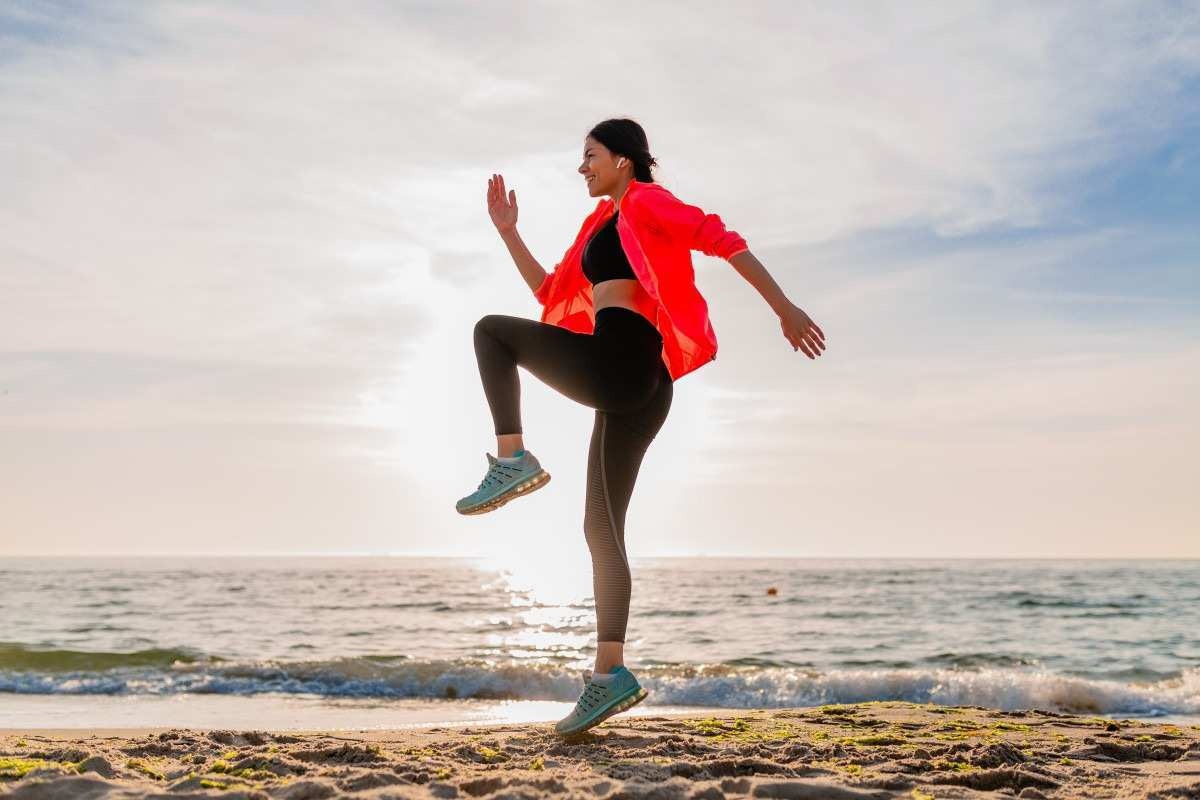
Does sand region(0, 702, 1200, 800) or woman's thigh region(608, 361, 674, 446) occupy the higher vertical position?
woman's thigh region(608, 361, 674, 446)

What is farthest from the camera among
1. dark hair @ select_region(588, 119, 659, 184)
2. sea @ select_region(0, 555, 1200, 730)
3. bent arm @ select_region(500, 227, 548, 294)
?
sea @ select_region(0, 555, 1200, 730)

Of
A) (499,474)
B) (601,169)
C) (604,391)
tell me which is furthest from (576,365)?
(601,169)

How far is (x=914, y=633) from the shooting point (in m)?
18.2

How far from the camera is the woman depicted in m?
3.87

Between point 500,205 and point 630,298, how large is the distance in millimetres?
1052

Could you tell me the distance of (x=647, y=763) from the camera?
3748 millimetres

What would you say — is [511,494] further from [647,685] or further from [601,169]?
[647,685]

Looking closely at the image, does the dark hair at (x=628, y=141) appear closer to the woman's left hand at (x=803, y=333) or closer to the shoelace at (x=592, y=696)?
the woman's left hand at (x=803, y=333)

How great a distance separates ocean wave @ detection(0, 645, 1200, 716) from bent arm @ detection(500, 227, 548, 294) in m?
6.50

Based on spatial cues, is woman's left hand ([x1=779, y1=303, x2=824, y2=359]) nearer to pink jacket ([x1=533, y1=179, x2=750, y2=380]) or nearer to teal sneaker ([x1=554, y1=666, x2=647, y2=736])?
pink jacket ([x1=533, y1=179, x2=750, y2=380])

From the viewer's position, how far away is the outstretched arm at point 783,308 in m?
3.67

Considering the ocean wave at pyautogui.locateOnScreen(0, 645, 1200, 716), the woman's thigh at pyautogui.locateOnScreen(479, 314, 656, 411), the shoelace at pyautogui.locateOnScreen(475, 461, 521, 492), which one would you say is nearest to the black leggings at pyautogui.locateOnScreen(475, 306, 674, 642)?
the woman's thigh at pyautogui.locateOnScreen(479, 314, 656, 411)

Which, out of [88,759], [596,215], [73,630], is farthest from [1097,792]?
[73,630]

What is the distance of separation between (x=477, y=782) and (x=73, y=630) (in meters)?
Result: 16.8
